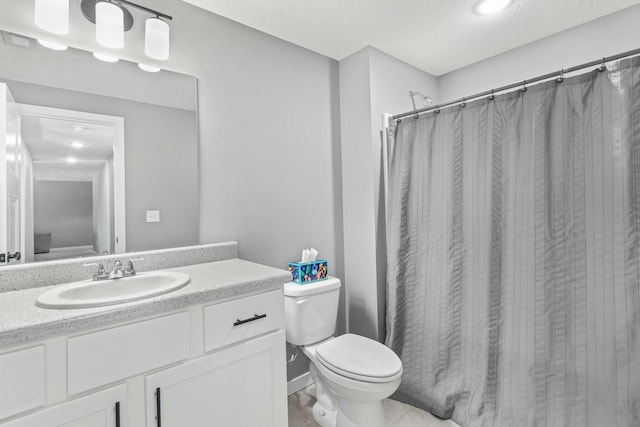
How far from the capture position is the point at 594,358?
4.48 feet

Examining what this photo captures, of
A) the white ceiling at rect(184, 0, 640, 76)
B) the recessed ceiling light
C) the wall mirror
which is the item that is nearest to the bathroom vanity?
the wall mirror

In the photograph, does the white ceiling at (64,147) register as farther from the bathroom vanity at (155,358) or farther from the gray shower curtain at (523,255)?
the gray shower curtain at (523,255)

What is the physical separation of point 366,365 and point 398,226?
88cm

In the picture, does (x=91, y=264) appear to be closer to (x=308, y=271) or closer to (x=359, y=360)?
(x=308, y=271)

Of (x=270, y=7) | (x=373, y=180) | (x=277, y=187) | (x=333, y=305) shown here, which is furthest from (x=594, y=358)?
(x=270, y=7)

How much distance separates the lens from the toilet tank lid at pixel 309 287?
1.72 m

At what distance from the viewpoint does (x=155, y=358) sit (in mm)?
1030

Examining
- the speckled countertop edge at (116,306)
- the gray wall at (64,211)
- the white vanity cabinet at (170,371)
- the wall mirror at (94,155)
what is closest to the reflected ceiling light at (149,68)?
the wall mirror at (94,155)

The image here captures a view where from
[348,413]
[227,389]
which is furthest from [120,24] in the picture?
[348,413]

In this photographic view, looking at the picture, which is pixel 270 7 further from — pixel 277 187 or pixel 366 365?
pixel 366 365

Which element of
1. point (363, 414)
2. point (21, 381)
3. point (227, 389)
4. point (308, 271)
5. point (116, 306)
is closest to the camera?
point (21, 381)

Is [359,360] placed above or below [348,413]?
above

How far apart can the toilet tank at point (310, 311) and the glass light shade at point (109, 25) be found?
146cm

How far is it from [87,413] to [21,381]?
0.20m
